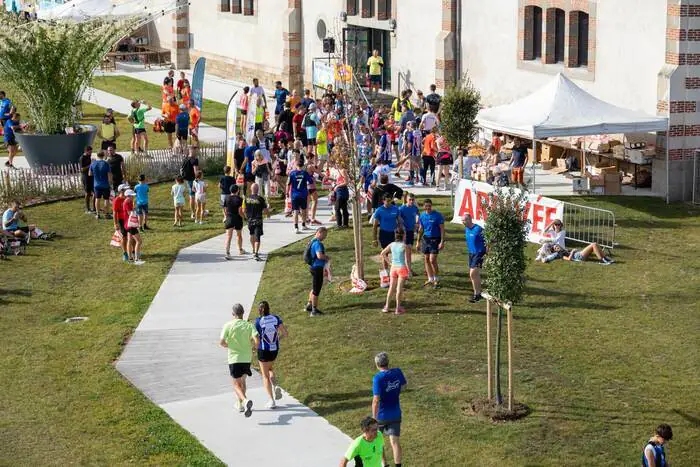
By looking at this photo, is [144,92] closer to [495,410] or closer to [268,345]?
[268,345]

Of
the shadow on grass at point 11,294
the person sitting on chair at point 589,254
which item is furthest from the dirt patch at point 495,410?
the shadow on grass at point 11,294

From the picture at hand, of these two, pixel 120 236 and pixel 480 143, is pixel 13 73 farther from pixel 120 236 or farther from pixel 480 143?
pixel 480 143


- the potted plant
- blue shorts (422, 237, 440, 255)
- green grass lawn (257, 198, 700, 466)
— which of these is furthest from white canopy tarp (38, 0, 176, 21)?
blue shorts (422, 237, 440, 255)

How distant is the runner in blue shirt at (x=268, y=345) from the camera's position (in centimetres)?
1733

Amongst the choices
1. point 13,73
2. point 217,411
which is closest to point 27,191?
point 13,73

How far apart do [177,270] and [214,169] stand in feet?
28.5

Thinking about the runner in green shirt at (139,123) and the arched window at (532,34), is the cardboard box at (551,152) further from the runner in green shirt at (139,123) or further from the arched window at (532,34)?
the runner in green shirt at (139,123)

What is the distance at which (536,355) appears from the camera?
1864 cm

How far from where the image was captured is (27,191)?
30.1 metres

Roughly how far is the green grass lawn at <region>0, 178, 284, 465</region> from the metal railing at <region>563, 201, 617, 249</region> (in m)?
7.37

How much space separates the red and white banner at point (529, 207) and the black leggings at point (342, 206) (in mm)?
2266

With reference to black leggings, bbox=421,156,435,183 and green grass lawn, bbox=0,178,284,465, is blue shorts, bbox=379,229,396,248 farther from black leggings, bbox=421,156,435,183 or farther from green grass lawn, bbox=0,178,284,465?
black leggings, bbox=421,156,435,183

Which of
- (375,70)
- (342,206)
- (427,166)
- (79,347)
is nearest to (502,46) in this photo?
(427,166)

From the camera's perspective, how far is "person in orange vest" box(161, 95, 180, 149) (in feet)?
116
